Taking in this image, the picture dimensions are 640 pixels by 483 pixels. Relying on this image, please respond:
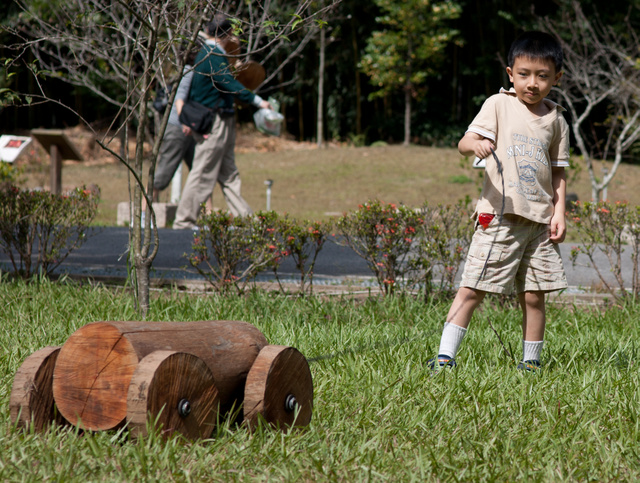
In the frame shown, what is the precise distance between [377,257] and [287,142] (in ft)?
79.0

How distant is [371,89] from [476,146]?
29858 millimetres

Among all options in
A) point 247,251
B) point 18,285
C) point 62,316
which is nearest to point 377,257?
point 247,251

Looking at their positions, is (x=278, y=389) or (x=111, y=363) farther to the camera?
(x=278, y=389)

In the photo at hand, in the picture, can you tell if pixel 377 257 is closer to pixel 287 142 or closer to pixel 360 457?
pixel 360 457

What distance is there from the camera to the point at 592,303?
4793mm

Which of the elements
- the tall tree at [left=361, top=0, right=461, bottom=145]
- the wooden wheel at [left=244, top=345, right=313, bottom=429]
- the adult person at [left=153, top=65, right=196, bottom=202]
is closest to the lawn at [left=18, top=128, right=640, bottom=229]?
the adult person at [left=153, top=65, right=196, bottom=202]

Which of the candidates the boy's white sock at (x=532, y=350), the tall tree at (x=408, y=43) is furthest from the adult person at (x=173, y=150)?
the tall tree at (x=408, y=43)

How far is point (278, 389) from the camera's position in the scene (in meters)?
2.23

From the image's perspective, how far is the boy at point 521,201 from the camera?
2.98 metres

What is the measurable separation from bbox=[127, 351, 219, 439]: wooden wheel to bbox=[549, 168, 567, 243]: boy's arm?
1.68 m

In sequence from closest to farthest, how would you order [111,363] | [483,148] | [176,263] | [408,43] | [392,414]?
[111,363], [392,414], [483,148], [176,263], [408,43]

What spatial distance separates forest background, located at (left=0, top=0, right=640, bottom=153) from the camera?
28312 millimetres

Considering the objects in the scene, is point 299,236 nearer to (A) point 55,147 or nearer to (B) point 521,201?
(B) point 521,201

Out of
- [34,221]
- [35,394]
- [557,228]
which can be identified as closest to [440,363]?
[557,228]
